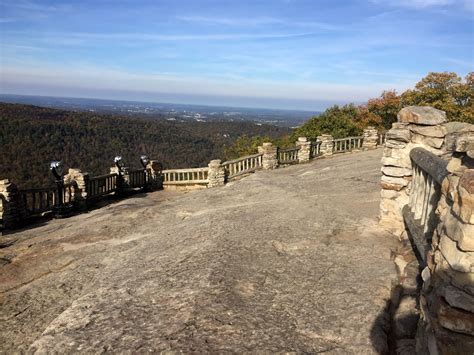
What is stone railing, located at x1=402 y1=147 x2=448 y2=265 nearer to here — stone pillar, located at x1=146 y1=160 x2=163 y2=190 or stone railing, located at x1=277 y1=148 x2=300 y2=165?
stone railing, located at x1=277 y1=148 x2=300 y2=165

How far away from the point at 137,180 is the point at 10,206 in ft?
21.9

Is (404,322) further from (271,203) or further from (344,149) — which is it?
(344,149)

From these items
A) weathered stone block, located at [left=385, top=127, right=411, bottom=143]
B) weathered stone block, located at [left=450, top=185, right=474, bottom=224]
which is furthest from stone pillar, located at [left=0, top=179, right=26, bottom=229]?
weathered stone block, located at [left=450, top=185, right=474, bottom=224]

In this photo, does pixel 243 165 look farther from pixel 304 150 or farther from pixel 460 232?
pixel 460 232

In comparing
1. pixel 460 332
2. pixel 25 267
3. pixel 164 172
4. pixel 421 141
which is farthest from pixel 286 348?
Result: pixel 164 172

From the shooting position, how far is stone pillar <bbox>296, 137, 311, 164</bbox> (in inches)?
854

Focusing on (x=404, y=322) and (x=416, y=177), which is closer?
(x=404, y=322)

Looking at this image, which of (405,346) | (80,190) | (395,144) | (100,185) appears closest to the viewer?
(405,346)

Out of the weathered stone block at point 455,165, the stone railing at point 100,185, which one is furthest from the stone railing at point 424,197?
the stone railing at point 100,185

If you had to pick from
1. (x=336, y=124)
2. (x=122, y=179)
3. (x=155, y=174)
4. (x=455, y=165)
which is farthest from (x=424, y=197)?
(x=336, y=124)

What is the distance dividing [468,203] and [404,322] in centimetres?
188

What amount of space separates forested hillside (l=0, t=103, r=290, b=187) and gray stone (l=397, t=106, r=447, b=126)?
53.5 meters

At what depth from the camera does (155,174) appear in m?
19.4

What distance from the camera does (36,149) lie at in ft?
240
